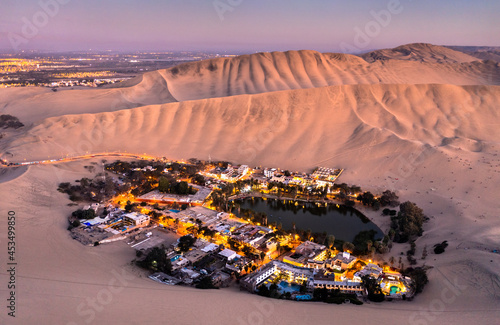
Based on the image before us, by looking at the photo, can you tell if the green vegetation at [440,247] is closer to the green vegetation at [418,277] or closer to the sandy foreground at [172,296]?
the sandy foreground at [172,296]

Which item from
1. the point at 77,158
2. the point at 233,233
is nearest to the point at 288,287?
the point at 233,233

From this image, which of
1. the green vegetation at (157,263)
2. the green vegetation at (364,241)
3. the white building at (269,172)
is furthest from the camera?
the white building at (269,172)

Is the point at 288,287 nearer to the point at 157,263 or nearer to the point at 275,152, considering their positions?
the point at 157,263

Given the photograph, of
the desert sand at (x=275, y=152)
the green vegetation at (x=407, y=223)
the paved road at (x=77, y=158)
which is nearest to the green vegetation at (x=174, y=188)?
the desert sand at (x=275, y=152)

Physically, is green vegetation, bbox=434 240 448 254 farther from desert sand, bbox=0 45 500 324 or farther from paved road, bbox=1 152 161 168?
paved road, bbox=1 152 161 168

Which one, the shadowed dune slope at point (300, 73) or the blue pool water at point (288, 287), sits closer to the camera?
the blue pool water at point (288, 287)

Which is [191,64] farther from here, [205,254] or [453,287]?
[453,287]
